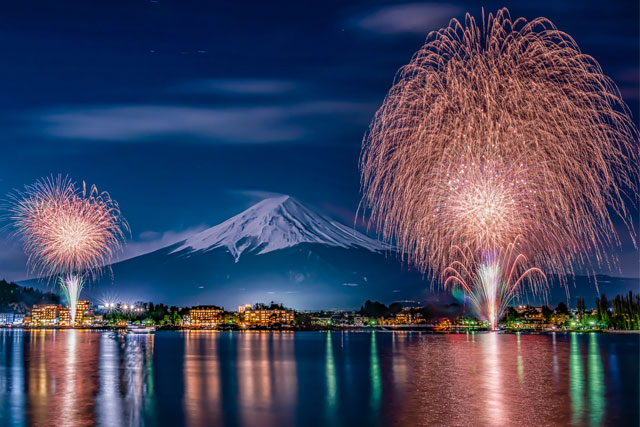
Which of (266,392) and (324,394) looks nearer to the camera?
(324,394)

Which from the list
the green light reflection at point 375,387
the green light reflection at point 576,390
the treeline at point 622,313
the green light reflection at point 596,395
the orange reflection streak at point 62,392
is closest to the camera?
the orange reflection streak at point 62,392

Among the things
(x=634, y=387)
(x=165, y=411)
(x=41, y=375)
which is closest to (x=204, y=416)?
(x=165, y=411)

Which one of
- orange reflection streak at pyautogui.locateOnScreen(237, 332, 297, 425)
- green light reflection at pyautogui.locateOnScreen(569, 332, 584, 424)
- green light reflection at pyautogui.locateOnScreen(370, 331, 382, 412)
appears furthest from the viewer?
green light reflection at pyautogui.locateOnScreen(370, 331, 382, 412)

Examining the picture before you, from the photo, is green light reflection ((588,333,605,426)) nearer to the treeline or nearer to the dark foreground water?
the dark foreground water

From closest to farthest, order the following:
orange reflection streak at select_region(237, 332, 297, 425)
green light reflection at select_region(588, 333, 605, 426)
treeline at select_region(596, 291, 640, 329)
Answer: green light reflection at select_region(588, 333, 605, 426), orange reflection streak at select_region(237, 332, 297, 425), treeline at select_region(596, 291, 640, 329)

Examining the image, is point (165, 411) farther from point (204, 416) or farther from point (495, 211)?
point (495, 211)

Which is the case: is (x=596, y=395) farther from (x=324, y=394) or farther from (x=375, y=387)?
(x=324, y=394)

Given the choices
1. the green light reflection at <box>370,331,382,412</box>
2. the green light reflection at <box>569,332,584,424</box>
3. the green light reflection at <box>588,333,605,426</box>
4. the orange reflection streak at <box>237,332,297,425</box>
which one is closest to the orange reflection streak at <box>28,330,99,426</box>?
the orange reflection streak at <box>237,332,297,425</box>

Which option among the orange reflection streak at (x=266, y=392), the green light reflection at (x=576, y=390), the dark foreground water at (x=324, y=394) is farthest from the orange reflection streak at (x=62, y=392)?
the green light reflection at (x=576, y=390)

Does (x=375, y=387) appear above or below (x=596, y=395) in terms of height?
above

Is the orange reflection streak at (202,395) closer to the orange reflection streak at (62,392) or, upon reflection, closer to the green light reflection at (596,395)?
the orange reflection streak at (62,392)

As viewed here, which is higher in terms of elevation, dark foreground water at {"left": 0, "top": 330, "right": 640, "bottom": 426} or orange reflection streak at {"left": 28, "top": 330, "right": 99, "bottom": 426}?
orange reflection streak at {"left": 28, "top": 330, "right": 99, "bottom": 426}

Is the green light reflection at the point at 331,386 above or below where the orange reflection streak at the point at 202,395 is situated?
below

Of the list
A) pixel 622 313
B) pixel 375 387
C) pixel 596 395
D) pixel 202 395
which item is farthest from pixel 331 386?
pixel 622 313
